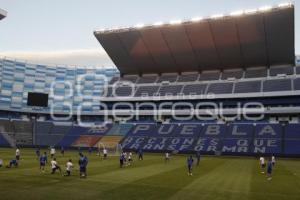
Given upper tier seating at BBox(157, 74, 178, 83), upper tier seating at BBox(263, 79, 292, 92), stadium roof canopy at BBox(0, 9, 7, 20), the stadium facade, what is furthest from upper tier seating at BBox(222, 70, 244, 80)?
stadium roof canopy at BBox(0, 9, 7, 20)

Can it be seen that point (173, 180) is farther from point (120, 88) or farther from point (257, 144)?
point (120, 88)

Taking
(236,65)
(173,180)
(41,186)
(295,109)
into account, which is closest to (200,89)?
(236,65)

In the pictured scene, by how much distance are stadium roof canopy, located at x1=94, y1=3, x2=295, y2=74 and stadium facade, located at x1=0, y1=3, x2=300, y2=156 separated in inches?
8.5

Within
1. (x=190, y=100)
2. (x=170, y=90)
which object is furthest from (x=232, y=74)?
(x=170, y=90)

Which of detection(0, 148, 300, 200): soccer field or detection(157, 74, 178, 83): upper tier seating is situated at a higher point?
detection(157, 74, 178, 83): upper tier seating

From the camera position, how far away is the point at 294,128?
72.9 meters

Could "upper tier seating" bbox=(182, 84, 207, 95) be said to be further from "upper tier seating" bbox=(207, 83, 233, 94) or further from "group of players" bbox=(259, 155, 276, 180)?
"group of players" bbox=(259, 155, 276, 180)

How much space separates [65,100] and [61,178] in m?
101

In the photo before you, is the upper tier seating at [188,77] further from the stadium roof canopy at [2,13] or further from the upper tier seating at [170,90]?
the stadium roof canopy at [2,13]

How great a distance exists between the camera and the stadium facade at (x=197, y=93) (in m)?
71.5

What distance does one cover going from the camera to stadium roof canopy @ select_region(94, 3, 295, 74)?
70.4 metres

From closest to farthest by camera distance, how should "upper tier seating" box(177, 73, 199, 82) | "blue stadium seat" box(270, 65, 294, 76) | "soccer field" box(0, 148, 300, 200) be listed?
"soccer field" box(0, 148, 300, 200) → "blue stadium seat" box(270, 65, 294, 76) → "upper tier seating" box(177, 73, 199, 82)

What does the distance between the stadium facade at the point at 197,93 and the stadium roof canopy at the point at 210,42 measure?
217mm

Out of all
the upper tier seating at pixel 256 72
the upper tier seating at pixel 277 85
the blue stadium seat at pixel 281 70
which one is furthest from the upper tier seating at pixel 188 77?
the blue stadium seat at pixel 281 70
